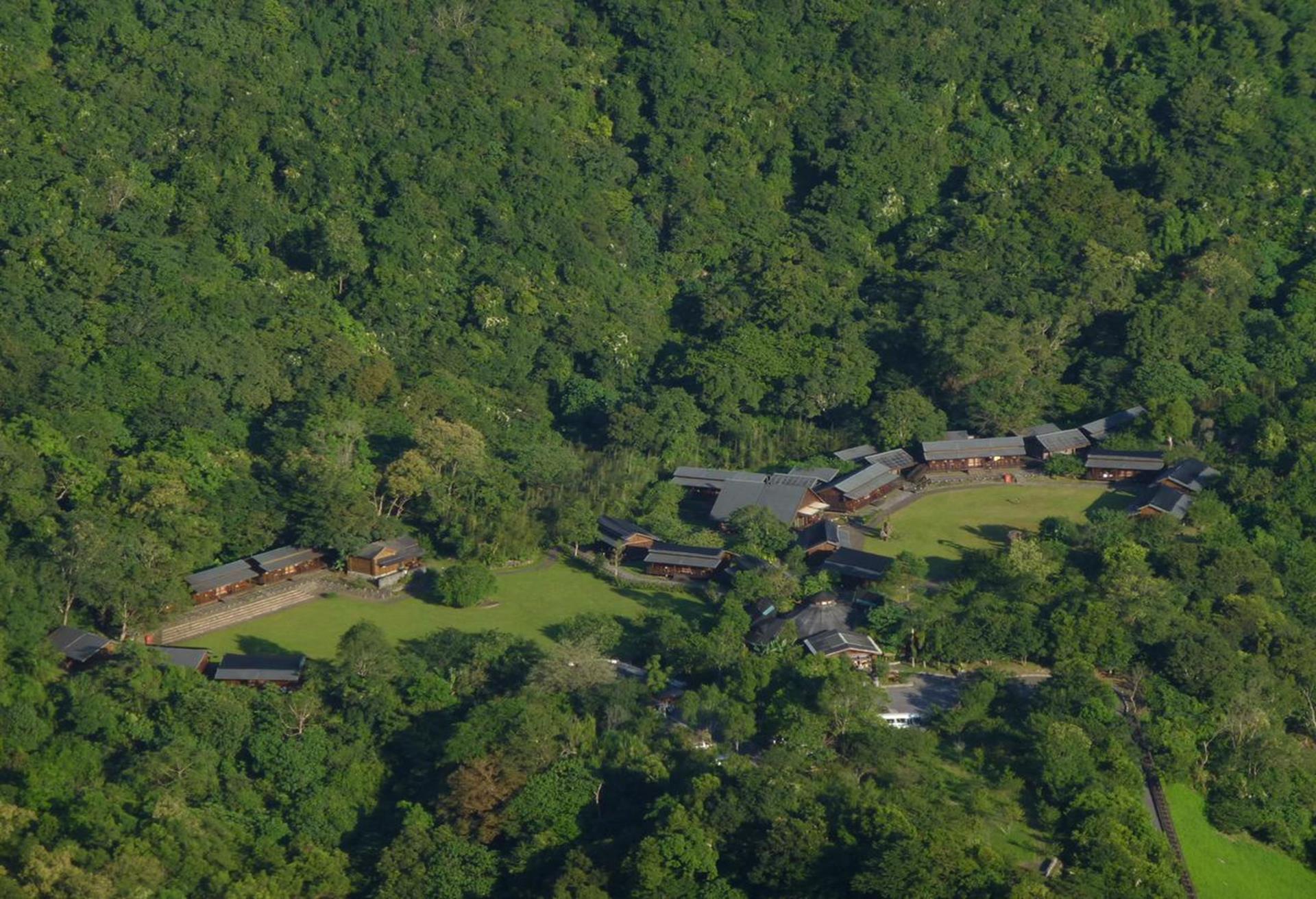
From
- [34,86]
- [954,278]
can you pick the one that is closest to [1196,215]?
[954,278]

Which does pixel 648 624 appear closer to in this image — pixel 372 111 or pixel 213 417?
pixel 213 417

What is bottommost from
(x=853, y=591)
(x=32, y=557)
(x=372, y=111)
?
(x=853, y=591)

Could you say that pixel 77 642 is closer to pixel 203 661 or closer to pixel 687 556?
pixel 203 661

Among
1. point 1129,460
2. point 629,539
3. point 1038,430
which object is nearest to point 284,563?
point 629,539

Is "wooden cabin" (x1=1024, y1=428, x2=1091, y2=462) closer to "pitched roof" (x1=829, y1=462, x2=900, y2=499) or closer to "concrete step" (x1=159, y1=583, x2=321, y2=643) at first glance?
"pitched roof" (x1=829, y1=462, x2=900, y2=499)

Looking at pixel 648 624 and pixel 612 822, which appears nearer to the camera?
pixel 612 822

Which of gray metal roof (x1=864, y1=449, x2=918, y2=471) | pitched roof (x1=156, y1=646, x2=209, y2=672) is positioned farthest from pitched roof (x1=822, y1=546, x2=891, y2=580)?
pitched roof (x1=156, y1=646, x2=209, y2=672)

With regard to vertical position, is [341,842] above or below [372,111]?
below
